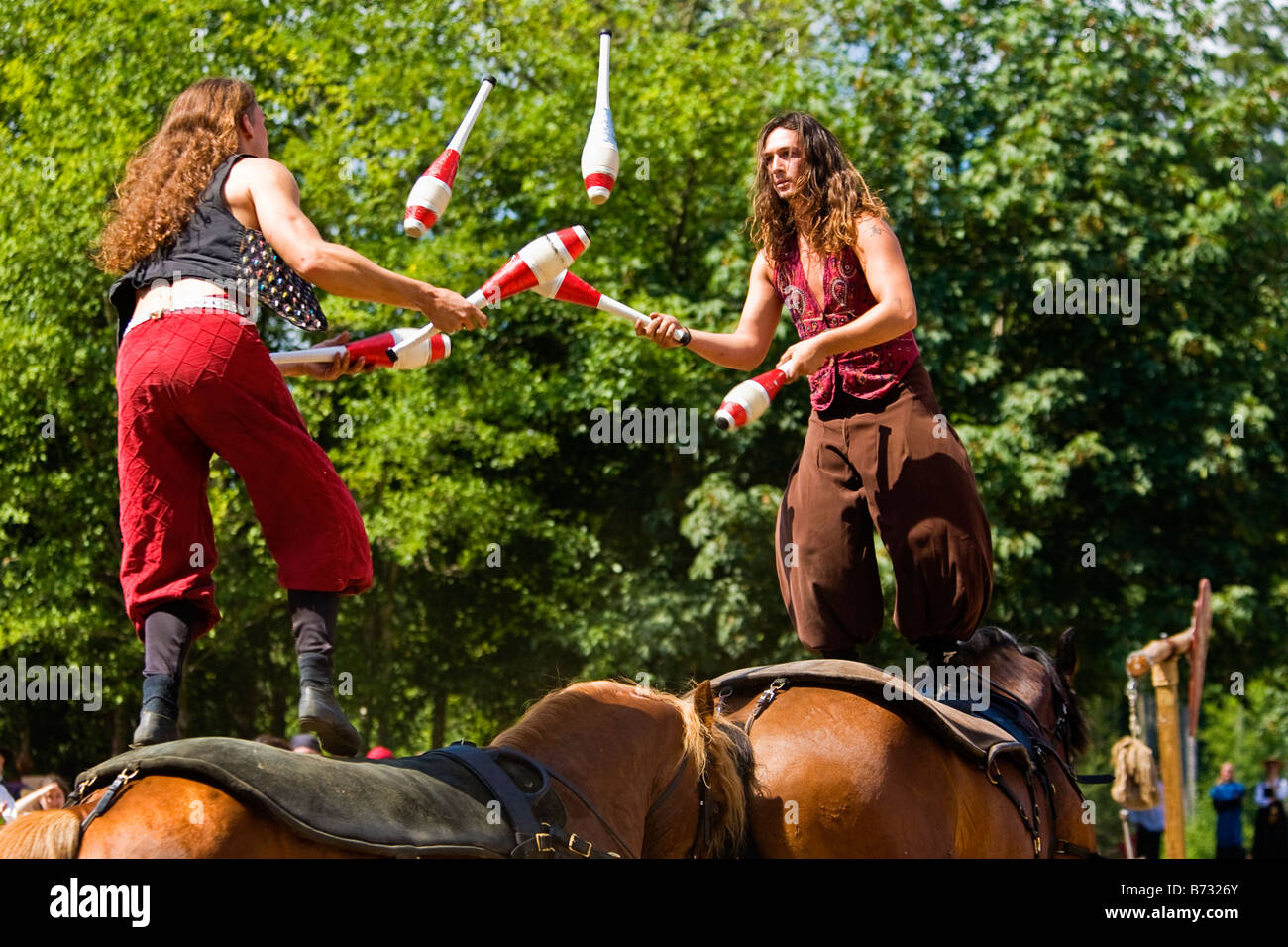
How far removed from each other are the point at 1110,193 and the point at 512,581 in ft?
22.8

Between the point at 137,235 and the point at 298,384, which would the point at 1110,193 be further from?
the point at 137,235

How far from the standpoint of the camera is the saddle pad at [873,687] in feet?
10.7

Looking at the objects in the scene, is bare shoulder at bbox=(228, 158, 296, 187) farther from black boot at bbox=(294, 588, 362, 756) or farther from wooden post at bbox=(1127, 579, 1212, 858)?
wooden post at bbox=(1127, 579, 1212, 858)

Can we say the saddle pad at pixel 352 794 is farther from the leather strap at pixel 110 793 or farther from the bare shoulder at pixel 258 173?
the bare shoulder at pixel 258 173

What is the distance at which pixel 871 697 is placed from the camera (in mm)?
3270

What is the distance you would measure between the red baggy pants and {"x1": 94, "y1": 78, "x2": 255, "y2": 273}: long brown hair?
0.72 ft

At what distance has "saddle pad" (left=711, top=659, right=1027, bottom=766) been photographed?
3268mm

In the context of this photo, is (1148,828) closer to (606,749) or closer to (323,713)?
(606,749)

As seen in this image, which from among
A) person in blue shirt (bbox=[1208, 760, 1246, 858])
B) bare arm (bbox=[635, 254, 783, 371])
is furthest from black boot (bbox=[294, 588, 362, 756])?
person in blue shirt (bbox=[1208, 760, 1246, 858])

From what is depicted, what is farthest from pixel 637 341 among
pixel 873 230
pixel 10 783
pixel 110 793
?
pixel 110 793

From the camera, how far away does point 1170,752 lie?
29.1 ft
